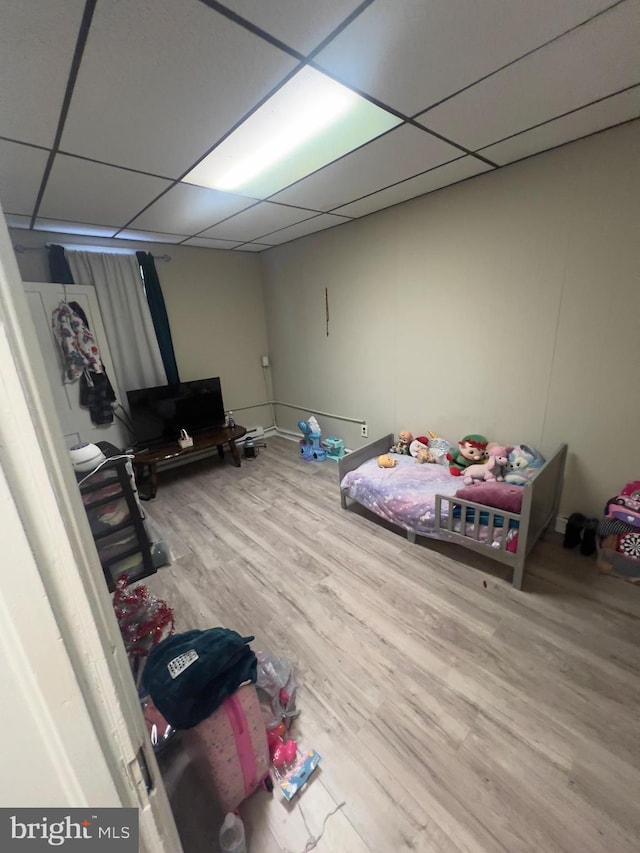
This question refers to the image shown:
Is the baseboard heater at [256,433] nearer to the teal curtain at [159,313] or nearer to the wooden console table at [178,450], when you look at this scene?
the wooden console table at [178,450]

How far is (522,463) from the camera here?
7.52 ft

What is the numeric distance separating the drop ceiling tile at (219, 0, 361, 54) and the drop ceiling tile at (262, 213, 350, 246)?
6.12 ft

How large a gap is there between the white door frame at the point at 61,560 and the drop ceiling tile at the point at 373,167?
1966 millimetres

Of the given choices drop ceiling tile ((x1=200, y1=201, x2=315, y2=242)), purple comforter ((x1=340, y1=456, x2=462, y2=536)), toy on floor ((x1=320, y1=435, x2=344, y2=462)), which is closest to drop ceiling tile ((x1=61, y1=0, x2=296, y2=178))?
drop ceiling tile ((x1=200, y1=201, x2=315, y2=242))

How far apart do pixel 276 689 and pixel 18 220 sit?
348 cm

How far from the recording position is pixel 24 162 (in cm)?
166

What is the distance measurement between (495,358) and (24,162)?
116 inches

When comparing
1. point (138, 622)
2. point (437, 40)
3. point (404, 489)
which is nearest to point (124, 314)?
point (138, 622)

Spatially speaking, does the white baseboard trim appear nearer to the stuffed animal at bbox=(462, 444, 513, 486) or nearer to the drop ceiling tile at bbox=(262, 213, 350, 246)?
the stuffed animal at bbox=(462, 444, 513, 486)

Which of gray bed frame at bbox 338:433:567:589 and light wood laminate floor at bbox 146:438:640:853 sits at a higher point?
gray bed frame at bbox 338:433:567:589

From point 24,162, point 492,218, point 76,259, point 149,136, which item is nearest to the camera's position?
point 149,136

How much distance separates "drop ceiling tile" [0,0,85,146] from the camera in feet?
3.10

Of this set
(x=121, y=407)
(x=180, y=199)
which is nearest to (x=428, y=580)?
(x=180, y=199)

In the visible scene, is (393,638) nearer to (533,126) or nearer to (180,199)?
(533,126)
